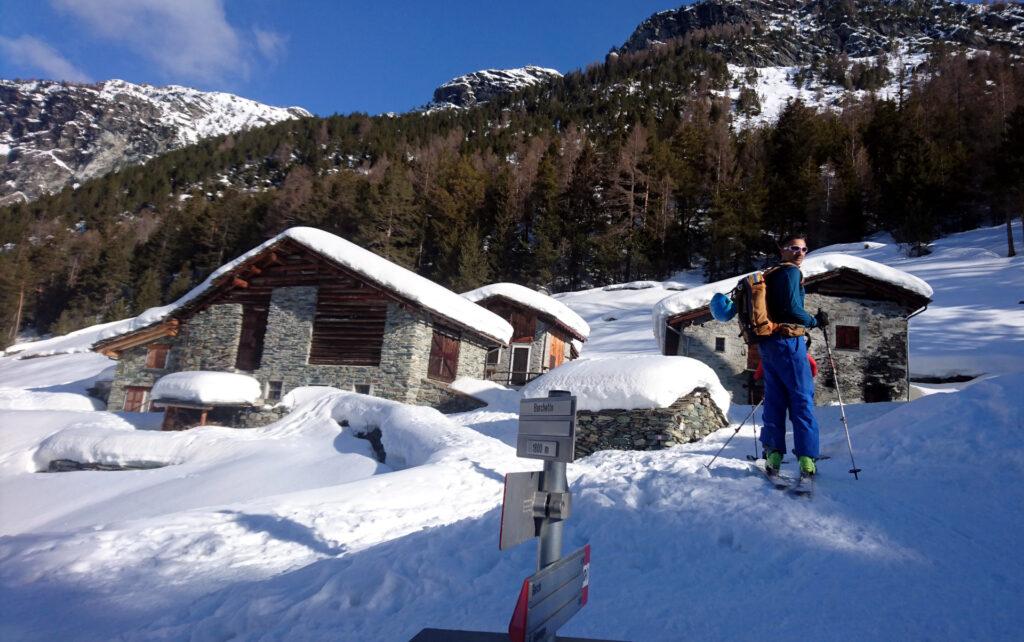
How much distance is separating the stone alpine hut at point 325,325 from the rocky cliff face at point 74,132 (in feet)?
433

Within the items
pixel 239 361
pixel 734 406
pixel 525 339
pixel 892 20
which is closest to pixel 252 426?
pixel 239 361

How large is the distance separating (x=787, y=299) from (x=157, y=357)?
2524 cm

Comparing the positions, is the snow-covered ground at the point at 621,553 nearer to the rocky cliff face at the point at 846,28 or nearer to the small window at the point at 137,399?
the small window at the point at 137,399

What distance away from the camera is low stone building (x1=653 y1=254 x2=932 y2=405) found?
663 inches

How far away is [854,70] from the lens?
8906cm

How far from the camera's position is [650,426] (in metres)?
11.2

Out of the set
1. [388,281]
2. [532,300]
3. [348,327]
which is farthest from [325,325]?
[532,300]

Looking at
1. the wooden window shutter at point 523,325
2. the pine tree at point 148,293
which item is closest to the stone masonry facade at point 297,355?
the wooden window shutter at point 523,325

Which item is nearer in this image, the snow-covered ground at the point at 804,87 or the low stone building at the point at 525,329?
the low stone building at the point at 525,329

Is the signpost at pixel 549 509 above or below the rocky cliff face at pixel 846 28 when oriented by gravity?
below

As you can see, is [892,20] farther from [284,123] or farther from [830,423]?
[830,423]

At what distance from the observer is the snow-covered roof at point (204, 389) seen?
1741 cm

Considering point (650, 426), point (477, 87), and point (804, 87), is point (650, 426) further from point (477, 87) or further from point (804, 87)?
point (477, 87)

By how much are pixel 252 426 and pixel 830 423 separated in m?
16.0
